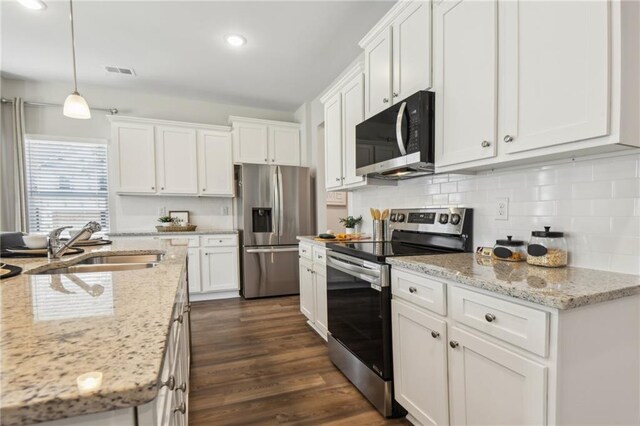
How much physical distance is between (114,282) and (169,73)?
334 centimetres

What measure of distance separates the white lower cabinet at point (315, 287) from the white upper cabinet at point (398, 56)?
1.27m

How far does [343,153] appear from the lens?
2816 millimetres

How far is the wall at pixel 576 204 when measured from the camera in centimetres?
120

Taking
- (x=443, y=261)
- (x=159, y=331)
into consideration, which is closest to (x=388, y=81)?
(x=443, y=261)

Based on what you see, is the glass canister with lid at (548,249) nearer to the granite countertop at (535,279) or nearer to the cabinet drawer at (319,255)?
the granite countertop at (535,279)

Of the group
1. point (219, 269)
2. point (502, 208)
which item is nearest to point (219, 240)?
point (219, 269)

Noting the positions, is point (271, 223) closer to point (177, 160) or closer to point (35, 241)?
point (177, 160)

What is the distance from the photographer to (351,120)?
2656 millimetres

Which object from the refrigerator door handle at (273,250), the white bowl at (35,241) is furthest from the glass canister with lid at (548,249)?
the refrigerator door handle at (273,250)

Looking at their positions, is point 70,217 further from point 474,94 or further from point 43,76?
point 474,94

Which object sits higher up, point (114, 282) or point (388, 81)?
point (388, 81)

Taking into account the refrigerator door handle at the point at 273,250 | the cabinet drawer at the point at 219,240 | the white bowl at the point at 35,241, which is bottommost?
the refrigerator door handle at the point at 273,250


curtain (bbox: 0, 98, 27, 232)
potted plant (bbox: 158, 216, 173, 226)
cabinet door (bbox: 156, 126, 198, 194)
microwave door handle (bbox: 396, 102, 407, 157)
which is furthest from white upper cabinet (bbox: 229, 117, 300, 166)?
microwave door handle (bbox: 396, 102, 407, 157)

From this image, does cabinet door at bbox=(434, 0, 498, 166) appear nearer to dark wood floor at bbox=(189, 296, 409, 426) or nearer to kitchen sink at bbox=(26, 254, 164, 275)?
dark wood floor at bbox=(189, 296, 409, 426)
